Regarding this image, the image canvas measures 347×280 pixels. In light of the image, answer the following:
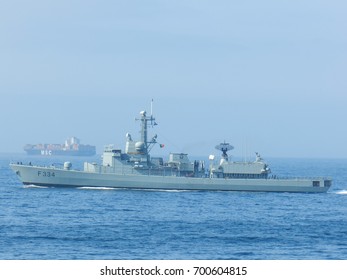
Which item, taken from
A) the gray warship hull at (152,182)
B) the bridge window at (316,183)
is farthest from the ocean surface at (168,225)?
the bridge window at (316,183)

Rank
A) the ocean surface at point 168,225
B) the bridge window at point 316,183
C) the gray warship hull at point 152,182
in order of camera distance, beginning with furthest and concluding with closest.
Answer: the bridge window at point 316,183 < the gray warship hull at point 152,182 < the ocean surface at point 168,225

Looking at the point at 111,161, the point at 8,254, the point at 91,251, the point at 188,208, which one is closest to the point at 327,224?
the point at 188,208

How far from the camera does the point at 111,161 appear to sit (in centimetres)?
8288

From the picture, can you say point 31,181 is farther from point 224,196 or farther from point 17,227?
point 17,227

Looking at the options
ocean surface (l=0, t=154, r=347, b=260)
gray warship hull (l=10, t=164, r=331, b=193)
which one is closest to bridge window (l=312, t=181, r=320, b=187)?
gray warship hull (l=10, t=164, r=331, b=193)

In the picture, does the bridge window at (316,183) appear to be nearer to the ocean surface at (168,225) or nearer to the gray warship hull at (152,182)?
the gray warship hull at (152,182)

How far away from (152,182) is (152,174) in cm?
107

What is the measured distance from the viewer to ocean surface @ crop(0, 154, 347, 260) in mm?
43375

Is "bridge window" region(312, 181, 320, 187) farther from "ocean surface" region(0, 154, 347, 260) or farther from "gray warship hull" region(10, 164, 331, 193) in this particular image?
"ocean surface" region(0, 154, 347, 260)

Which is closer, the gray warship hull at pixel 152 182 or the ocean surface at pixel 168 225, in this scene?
the ocean surface at pixel 168 225

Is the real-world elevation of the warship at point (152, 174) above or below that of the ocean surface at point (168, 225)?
above

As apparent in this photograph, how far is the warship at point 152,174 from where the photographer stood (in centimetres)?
8269

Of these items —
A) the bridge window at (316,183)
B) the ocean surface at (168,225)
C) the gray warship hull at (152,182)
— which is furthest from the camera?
the bridge window at (316,183)

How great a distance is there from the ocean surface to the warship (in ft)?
5.64
